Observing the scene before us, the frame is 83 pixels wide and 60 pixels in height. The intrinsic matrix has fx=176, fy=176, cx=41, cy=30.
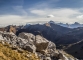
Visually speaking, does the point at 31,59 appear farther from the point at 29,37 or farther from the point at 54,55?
the point at 29,37

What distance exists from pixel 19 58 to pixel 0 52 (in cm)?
360

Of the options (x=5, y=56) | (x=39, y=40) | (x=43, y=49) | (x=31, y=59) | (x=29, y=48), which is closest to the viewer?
(x=5, y=56)

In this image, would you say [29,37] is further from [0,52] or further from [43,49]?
[0,52]

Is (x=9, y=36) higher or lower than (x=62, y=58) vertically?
higher

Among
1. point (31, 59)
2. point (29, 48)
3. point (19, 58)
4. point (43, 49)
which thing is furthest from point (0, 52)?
point (43, 49)

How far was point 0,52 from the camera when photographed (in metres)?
31.4

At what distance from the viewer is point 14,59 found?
31.6 metres

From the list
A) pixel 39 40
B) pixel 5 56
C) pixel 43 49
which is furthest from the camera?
pixel 39 40

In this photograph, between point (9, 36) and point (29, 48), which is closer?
point (29, 48)

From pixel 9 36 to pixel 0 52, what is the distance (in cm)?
1475

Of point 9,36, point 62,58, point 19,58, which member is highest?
point 9,36

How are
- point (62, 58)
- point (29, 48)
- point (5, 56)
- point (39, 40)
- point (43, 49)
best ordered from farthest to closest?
point (39, 40) → point (43, 49) → point (62, 58) → point (29, 48) → point (5, 56)

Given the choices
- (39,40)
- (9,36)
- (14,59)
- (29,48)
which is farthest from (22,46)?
(39,40)

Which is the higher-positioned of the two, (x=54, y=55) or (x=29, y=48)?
(x=29, y=48)
